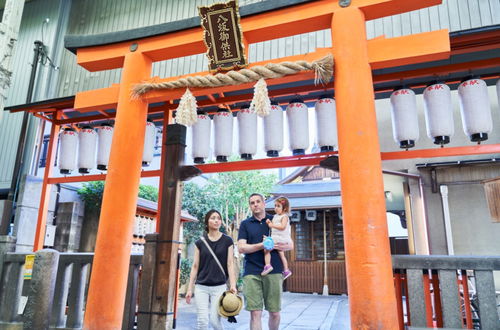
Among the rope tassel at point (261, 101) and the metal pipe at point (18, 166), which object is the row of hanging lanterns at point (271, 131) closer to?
the rope tassel at point (261, 101)

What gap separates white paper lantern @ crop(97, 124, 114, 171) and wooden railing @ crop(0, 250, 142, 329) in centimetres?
201

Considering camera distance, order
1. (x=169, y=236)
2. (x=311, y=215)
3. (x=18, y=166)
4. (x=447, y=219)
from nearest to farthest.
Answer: (x=169, y=236) → (x=447, y=219) → (x=18, y=166) → (x=311, y=215)

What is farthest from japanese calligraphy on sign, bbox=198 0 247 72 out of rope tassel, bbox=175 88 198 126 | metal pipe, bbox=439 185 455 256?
metal pipe, bbox=439 185 455 256

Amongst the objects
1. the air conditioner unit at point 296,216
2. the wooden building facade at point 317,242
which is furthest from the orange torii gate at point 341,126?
the air conditioner unit at point 296,216

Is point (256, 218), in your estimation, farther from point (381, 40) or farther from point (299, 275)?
point (299, 275)

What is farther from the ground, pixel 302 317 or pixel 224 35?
pixel 224 35

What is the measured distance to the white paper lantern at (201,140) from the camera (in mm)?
5059

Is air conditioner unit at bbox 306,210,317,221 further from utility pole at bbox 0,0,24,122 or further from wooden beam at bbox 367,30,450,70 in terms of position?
utility pole at bbox 0,0,24,122

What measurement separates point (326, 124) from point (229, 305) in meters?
2.61

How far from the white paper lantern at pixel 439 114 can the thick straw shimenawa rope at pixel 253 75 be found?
61.0 inches

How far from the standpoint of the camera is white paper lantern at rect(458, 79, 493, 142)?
4.02m

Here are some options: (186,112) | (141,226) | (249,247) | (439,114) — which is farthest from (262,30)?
(141,226)

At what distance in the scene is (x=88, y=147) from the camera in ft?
19.8

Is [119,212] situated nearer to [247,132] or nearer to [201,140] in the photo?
[201,140]
